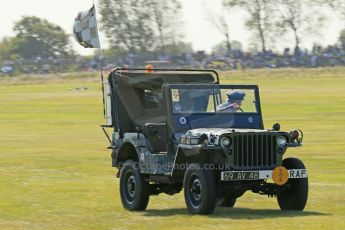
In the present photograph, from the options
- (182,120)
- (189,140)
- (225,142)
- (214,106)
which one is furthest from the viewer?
(214,106)

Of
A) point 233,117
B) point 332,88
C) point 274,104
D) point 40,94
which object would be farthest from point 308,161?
point 40,94

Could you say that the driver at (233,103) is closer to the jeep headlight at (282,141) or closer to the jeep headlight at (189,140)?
the jeep headlight at (189,140)

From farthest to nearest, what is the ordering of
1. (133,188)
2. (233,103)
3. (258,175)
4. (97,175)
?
(97,175), (133,188), (233,103), (258,175)

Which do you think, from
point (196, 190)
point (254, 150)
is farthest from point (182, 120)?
point (254, 150)

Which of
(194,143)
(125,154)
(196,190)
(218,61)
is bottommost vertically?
(218,61)

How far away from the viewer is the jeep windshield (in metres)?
15.0

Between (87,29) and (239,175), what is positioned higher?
(87,29)

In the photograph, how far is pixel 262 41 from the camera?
390 ft

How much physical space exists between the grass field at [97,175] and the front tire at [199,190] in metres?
0.19

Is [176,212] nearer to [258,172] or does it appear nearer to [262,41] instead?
[258,172]

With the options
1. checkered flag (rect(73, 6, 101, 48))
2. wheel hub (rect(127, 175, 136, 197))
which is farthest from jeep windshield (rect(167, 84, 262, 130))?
checkered flag (rect(73, 6, 101, 48))

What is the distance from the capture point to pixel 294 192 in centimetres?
1450

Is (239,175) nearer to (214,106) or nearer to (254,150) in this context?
(254,150)

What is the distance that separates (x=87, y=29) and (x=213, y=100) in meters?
3.94
